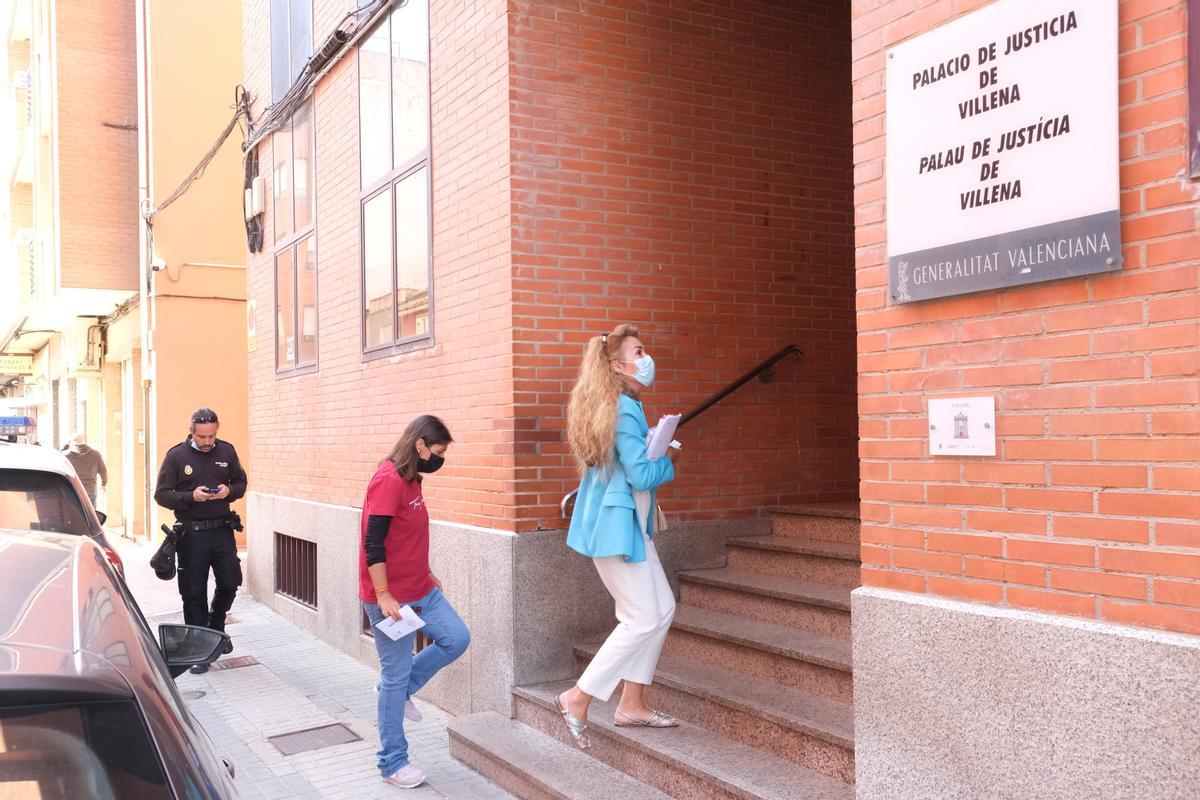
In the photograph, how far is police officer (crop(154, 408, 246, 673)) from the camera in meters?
8.16

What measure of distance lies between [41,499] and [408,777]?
2.30m

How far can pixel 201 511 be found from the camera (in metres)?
8.19

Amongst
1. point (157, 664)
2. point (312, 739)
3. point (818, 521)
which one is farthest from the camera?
point (312, 739)

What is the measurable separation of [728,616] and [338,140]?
5.76m

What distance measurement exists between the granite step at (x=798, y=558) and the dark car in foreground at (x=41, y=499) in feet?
11.6

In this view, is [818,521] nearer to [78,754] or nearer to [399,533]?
[399,533]

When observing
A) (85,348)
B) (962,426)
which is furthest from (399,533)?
(85,348)

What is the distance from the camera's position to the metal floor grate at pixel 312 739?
6.16 meters

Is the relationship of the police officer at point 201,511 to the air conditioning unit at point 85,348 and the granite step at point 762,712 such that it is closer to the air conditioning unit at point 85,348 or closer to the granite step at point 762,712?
the granite step at point 762,712

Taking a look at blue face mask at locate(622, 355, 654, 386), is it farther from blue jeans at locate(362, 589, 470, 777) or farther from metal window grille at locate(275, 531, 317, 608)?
metal window grille at locate(275, 531, 317, 608)

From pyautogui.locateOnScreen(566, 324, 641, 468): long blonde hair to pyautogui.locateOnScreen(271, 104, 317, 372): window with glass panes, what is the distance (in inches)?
207

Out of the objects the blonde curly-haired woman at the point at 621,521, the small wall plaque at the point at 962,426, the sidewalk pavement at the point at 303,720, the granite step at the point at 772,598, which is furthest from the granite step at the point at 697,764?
the small wall plaque at the point at 962,426

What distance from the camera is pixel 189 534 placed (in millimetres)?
8195

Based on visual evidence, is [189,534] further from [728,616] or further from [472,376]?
[728,616]
